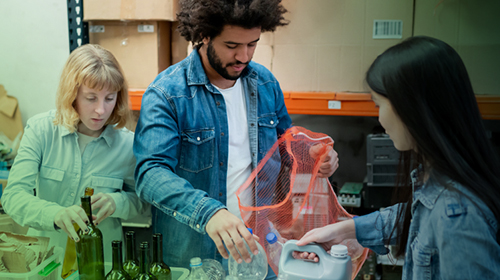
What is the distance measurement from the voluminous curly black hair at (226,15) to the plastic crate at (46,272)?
89 centimetres

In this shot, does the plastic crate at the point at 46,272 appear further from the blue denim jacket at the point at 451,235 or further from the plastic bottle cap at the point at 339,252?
the blue denim jacket at the point at 451,235

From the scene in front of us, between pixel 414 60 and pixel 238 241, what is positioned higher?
pixel 414 60

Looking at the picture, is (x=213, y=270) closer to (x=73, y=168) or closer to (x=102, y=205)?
A: (x=102, y=205)

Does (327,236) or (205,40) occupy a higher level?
(205,40)

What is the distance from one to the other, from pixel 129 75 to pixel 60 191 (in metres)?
1.07

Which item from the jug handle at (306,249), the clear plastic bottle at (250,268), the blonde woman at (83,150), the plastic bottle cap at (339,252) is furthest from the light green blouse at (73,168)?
the plastic bottle cap at (339,252)

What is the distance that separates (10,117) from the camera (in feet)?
9.86

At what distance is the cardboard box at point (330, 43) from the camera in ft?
7.65

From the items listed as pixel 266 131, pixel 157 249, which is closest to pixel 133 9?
pixel 266 131

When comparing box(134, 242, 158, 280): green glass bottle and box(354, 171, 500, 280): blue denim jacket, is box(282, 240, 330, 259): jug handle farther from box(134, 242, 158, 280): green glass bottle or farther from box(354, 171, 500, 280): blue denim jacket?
box(134, 242, 158, 280): green glass bottle

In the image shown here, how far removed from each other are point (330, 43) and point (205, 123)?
112cm

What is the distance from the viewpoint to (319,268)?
4.08 ft

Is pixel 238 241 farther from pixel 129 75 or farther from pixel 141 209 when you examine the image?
pixel 129 75

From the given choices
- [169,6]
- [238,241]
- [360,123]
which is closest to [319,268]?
[238,241]
